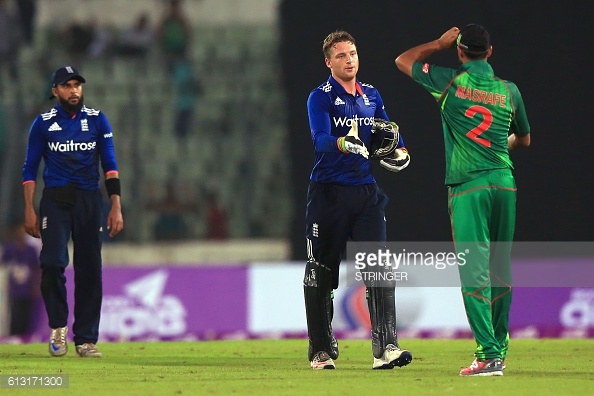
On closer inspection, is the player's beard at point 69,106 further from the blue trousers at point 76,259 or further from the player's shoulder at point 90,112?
the blue trousers at point 76,259

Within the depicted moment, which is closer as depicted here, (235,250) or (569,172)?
(569,172)

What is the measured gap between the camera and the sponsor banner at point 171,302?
12.5 metres

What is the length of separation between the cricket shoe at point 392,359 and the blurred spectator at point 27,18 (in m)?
11.3

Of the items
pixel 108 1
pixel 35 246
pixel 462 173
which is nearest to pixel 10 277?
pixel 35 246

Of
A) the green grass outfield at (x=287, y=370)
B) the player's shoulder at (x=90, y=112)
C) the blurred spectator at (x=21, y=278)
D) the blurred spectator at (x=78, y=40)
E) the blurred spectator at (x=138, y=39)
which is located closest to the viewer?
the green grass outfield at (x=287, y=370)

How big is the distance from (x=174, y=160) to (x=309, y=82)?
3.09 m

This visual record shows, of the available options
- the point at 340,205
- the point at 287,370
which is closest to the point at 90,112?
the point at 340,205

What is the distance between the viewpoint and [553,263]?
13211 millimetres

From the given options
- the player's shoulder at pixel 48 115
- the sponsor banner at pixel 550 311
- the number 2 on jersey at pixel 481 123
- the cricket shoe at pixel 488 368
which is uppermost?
the player's shoulder at pixel 48 115

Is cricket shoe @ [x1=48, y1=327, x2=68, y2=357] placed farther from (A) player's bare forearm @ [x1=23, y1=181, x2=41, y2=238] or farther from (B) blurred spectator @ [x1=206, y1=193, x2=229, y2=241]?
(B) blurred spectator @ [x1=206, y1=193, x2=229, y2=241]

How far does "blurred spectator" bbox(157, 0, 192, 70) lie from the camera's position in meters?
17.3

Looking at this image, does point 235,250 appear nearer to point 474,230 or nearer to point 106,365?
point 106,365

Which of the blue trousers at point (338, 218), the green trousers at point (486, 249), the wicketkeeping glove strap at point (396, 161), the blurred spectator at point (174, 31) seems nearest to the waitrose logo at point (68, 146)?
the blue trousers at point (338, 218)

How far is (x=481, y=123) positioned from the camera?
22.4ft
